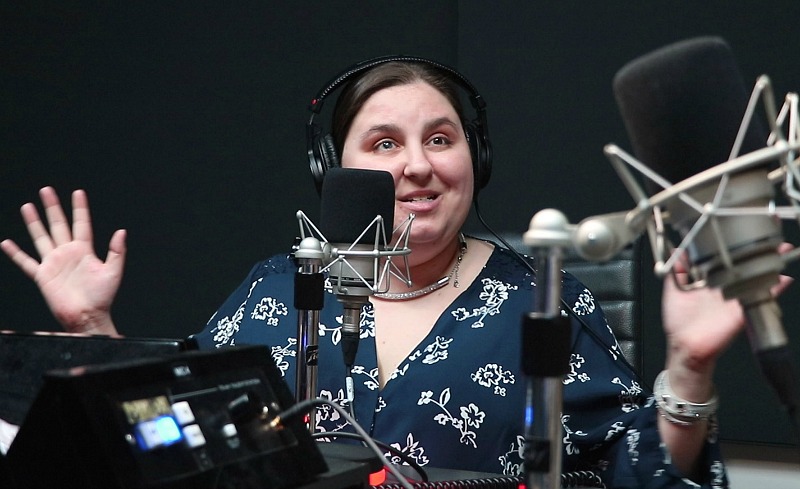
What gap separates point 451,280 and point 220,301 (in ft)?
4.05

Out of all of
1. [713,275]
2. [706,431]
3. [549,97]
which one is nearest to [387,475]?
[706,431]

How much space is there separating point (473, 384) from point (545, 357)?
37.6 inches

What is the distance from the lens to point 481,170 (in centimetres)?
184

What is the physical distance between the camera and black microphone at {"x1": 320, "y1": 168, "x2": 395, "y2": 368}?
107 centimetres

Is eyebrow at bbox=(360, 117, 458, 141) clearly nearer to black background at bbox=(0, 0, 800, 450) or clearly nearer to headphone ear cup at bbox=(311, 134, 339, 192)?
headphone ear cup at bbox=(311, 134, 339, 192)

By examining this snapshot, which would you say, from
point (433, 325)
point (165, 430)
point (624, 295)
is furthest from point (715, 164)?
point (624, 295)

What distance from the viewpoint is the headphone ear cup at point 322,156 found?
179 cm

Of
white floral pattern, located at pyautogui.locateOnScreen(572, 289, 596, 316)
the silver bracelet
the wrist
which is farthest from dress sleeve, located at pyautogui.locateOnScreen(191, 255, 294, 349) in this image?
the silver bracelet

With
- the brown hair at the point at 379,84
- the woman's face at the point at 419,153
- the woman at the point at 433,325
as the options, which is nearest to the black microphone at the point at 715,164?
the woman at the point at 433,325

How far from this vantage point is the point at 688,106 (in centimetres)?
67

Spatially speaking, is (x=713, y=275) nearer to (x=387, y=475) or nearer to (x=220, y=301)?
(x=387, y=475)

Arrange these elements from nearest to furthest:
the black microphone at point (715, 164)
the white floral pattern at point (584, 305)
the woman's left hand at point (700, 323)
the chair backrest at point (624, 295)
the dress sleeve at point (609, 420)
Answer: the black microphone at point (715, 164) < the woman's left hand at point (700, 323) < the dress sleeve at point (609, 420) < the white floral pattern at point (584, 305) < the chair backrest at point (624, 295)

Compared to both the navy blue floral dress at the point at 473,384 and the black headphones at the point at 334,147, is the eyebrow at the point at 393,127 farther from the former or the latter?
the navy blue floral dress at the point at 473,384

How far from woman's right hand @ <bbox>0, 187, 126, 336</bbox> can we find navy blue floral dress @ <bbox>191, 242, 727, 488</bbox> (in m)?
0.38
